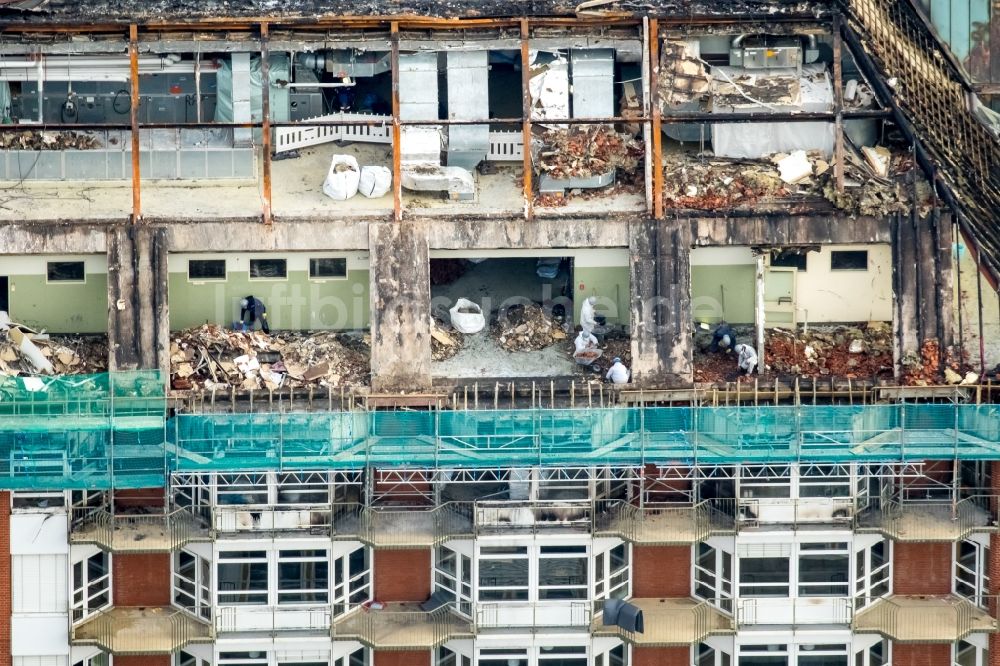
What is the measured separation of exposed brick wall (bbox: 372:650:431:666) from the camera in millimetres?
69750

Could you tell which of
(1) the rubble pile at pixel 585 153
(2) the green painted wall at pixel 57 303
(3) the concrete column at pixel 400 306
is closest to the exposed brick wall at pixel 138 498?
(2) the green painted wall at pixel 57 303

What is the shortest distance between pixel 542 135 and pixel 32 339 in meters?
15.7

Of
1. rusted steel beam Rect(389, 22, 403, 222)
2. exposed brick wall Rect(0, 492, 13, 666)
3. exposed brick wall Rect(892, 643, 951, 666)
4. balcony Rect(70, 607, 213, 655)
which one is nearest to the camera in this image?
exposed brick wall Rect(0, 492, 13, 666)

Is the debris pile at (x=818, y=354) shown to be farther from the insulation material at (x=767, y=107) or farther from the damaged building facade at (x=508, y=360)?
the insulation material at (x=767, y=107)

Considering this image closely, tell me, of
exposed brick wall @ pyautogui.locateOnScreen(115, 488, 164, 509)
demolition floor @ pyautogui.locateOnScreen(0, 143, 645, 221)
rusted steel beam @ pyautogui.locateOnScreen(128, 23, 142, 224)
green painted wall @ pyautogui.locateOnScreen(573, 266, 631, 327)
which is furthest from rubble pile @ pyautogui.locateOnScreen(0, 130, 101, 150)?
green painted wall @ pyautogui.locateOnScreen(573, 266, 631, 327)

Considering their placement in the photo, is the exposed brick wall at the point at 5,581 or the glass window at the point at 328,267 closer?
the exposed brick wall at the point at 5,581

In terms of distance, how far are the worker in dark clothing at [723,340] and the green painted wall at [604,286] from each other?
8.58 ft

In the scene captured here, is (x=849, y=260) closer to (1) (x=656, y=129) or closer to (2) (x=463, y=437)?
(1) (x=656, y=129)

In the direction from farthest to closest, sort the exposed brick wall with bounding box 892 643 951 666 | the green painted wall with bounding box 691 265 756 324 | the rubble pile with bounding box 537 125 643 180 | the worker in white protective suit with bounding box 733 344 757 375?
the green painted wall with bounding box 691 265 756 324
the rubble pile with bounding box 537 125 643 180
the worker in white protective suit with bounding box 733 344 757 375
the exposed brick wall with bounding box 892 643 951 666

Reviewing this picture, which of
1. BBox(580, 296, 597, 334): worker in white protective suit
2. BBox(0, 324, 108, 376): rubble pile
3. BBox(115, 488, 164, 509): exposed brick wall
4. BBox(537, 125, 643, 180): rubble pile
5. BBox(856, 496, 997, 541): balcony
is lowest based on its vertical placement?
BBox(856, 496, 997, 541): balcony

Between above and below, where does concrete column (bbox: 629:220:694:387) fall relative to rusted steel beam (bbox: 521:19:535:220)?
below

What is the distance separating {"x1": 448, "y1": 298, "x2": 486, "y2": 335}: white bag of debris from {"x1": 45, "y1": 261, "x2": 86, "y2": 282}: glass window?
35.1 ft

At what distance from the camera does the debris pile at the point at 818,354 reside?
70.6m

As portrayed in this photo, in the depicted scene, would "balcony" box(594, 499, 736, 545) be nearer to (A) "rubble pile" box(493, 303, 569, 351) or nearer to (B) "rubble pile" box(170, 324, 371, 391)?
(A) "rubble pile" box(493, 303, 569, 351)
